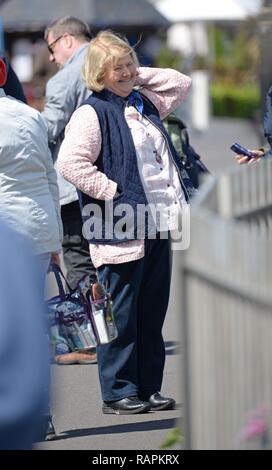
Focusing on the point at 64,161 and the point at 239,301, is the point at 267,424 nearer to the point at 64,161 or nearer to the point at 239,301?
the point at 239,301

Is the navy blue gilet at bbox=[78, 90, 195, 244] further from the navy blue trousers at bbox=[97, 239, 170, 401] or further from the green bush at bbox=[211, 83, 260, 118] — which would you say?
the green bush at bbox=[211, 83, 260, 118]

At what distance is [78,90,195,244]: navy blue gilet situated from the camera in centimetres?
570

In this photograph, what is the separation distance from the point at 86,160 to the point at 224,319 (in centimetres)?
291

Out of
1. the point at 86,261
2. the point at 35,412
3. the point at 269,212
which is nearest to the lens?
the point at 35,412

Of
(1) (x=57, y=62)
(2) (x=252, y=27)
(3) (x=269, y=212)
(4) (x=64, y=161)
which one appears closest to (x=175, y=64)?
(2) (x=252, y=27)

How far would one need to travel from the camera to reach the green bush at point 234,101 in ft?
103

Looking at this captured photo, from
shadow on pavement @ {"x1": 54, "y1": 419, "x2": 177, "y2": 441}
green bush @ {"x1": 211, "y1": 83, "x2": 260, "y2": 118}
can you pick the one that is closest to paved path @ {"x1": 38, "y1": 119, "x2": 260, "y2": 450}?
shadow on pavement @ {"x1": 54, "y1": 419, "x2": 177, "y2": 441}

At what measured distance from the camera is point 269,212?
3.54 metres

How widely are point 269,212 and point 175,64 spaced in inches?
1140

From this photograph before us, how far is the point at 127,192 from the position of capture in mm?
5715

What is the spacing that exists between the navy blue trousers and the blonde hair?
0.79 meters

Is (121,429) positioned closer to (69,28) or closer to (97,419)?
(97,419)

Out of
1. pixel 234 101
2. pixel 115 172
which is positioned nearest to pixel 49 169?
pixel 115 172

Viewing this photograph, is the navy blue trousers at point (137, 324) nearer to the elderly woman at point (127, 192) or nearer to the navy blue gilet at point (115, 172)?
the elderly woman at point (127, 192)
